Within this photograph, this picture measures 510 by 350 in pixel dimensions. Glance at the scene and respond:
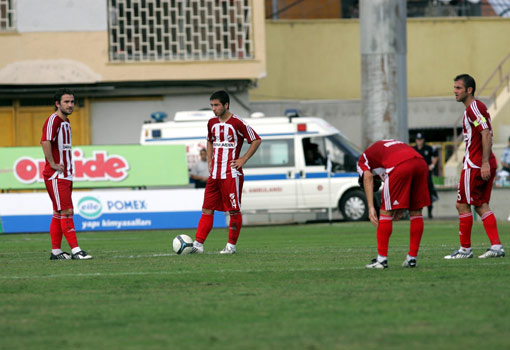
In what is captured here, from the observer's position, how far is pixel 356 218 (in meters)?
25.1

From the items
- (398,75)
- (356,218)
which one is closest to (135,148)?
(356,218)

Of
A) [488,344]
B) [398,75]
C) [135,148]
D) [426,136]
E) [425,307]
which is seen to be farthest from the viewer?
[426,136]

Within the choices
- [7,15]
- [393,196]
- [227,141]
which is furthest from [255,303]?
[7,15]

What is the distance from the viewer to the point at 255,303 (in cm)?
771

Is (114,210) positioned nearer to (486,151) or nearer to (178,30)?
(178,30)

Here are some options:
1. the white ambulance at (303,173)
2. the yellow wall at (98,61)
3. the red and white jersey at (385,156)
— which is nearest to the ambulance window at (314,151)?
the white ambulance at (303,173)

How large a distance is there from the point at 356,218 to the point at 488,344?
62.9 ft

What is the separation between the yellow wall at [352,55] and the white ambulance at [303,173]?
1119 centimetres

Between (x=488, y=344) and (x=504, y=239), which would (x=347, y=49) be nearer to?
(x=504, y=239)

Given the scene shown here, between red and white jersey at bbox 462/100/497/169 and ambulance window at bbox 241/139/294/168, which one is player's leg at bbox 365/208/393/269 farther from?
ambulance window at bbox 241/139/294/168

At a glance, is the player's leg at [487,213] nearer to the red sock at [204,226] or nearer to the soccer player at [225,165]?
the soccer player at [225,165]

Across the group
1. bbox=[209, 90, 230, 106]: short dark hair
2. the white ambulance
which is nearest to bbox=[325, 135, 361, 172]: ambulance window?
the white ambulance

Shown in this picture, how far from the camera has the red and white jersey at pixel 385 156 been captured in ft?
31.4

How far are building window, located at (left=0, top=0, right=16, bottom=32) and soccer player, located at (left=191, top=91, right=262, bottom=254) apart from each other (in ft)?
66.2
